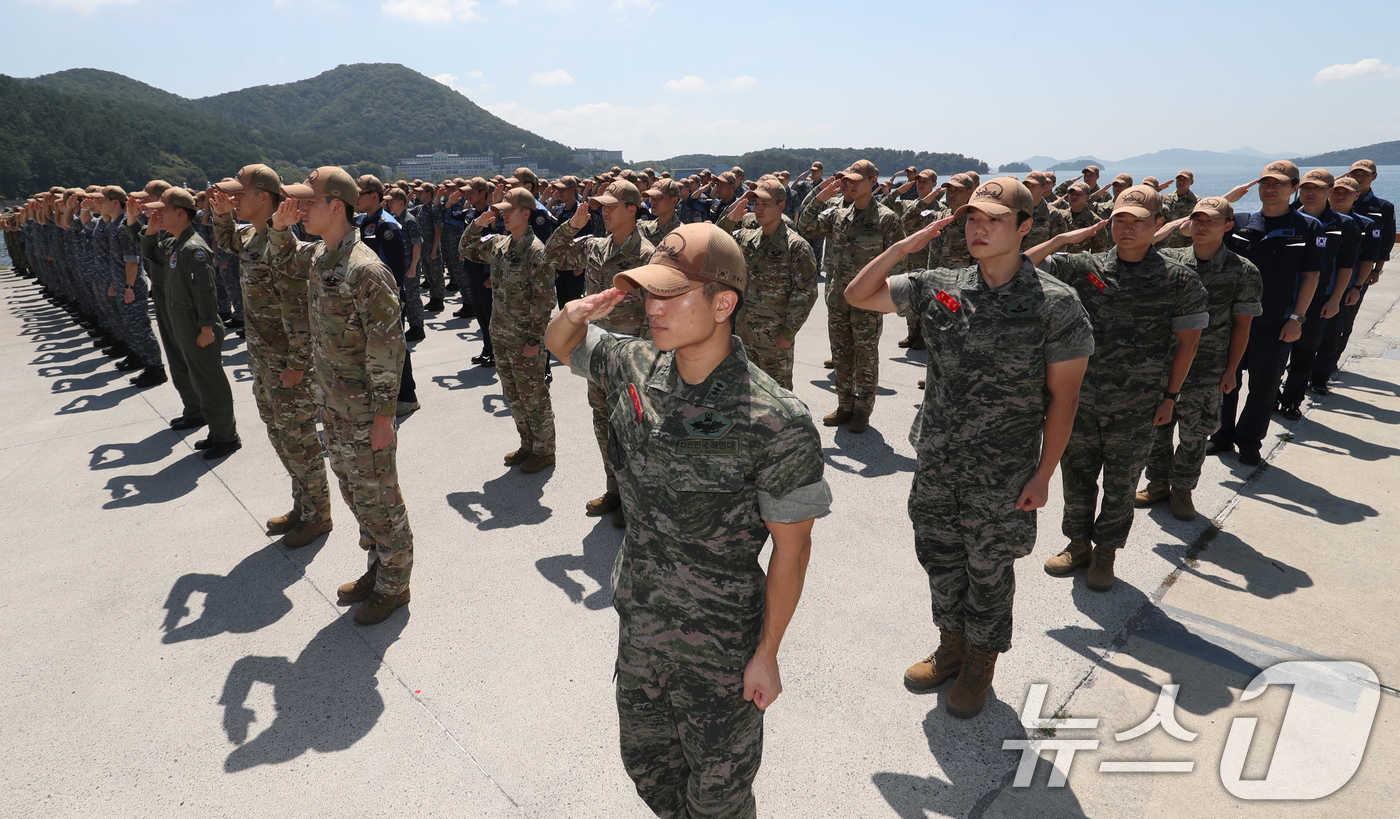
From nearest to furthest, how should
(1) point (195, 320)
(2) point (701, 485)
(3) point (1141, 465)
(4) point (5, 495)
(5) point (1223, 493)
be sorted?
(2) point (701, 485) → (3) point (1141, 465) → (5) point (1223, 493) → (4) point (5, 495) → (1) point (195, 320)

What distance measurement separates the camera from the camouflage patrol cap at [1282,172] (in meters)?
4.89

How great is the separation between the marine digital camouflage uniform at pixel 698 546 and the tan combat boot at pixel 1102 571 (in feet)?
9.29

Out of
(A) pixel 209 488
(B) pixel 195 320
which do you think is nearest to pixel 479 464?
(A) pixel 209 488

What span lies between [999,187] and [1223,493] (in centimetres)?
394

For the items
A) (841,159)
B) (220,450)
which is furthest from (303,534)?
(841,159)

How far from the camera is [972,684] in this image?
2955mm

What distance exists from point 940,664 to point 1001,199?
2042 mm

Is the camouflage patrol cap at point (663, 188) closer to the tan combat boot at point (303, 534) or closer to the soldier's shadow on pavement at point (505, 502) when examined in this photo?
the soldier's shadow on pavement at point (505, 502)

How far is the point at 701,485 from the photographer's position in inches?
66.6

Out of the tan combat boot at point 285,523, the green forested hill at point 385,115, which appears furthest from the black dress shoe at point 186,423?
the green forested hill at point 385,115

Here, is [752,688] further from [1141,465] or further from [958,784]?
[1141,465]

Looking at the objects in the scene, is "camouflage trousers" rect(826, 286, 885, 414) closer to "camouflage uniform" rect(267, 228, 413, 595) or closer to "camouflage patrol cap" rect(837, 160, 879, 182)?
"camouflage patrol cap" rect(837, 160, 879, 182)

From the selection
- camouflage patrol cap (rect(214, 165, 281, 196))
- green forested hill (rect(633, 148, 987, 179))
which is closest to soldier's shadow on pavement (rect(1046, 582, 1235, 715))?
camouflage patrol cap (rect(214, 165, 281, 196))

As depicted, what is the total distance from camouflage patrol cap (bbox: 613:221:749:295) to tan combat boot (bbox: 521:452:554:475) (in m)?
4.13
